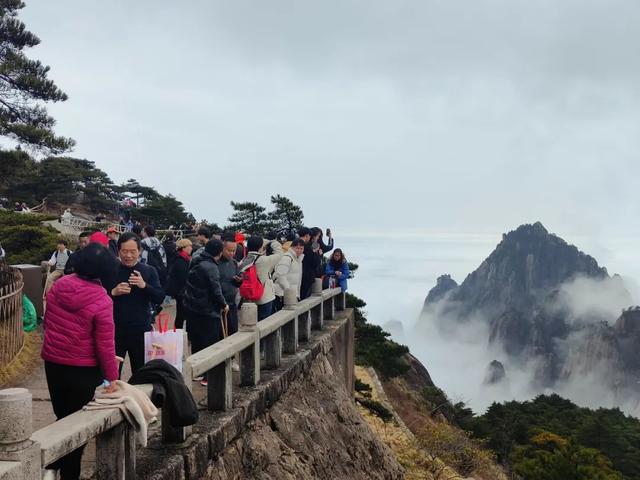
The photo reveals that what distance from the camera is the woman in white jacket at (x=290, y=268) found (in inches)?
329

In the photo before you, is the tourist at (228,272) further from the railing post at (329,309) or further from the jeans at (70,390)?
the railing post at (329,309)

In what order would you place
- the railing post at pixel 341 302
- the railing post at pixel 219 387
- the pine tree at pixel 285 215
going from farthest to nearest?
the pine tree at pixel 285 215, the railing post at pixel 341 302, the railing post at pixel 219 387

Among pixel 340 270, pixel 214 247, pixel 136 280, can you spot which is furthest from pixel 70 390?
pixel 340 270

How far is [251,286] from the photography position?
746 cm

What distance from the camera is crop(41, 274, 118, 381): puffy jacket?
3.54m

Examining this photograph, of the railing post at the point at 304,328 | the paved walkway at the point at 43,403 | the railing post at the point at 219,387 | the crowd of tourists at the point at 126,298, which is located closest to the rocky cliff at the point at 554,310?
the railing post at the point at 304,328

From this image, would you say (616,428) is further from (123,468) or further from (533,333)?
(533,333)

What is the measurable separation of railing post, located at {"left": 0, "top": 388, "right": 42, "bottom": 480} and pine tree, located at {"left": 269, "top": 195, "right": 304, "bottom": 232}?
27.7 meters

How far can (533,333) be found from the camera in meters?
148

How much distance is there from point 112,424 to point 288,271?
526 centimetres

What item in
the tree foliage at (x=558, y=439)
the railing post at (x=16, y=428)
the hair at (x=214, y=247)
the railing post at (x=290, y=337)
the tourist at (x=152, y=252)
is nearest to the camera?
the railing post at (x=16, y=428)

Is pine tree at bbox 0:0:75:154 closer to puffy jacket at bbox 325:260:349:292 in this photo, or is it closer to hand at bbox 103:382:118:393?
puffy jacket at bbox 325:260:349:292

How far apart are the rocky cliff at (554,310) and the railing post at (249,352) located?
126m

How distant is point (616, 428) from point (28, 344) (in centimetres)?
3544
